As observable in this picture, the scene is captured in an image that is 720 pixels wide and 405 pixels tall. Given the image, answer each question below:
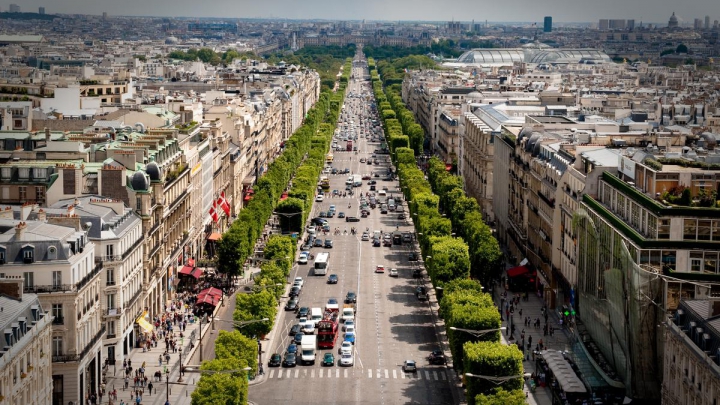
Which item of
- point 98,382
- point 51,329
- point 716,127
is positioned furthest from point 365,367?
point 716,127

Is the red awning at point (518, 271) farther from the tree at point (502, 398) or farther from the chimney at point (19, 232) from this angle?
the chimney at point (19, 232)

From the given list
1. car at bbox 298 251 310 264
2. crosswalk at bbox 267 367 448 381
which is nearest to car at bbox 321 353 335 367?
crosswalk at bbox 267 367 448 381

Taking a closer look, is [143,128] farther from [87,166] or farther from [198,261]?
[87,166]

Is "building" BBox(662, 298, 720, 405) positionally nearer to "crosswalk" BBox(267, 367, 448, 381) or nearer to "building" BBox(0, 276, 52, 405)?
"crosswalk" BBox(267, 367, 448, 381)

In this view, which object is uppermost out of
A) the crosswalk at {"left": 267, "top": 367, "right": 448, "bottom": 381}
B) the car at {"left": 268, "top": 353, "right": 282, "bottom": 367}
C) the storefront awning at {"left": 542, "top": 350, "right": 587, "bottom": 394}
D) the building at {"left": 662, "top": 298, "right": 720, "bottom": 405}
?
the building at {"left": 662, "top": 298, "right": 720, "bottom": 405}

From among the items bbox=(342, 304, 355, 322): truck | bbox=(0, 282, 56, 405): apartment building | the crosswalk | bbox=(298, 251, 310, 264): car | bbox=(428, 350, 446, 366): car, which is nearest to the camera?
bbox=(0, 282, 56, 405): apartment building

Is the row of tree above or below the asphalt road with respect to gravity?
above

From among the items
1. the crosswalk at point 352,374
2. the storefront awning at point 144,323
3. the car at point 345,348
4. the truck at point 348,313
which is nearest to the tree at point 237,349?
the crosswalk at point 352,374
